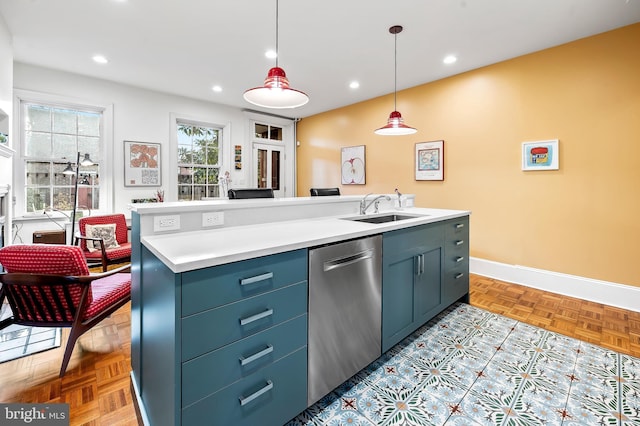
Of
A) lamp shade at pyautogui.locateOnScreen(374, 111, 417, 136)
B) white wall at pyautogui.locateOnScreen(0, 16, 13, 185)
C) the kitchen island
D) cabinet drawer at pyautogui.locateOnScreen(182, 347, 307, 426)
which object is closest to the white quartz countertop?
the kitchen island

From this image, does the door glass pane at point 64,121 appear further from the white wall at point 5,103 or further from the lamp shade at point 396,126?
the lamp shade at point 396,126

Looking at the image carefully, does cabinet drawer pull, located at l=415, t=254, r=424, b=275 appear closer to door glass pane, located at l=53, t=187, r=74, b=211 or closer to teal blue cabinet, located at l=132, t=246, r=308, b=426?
teal blue cabinet, located at l=132, t=246, r=308, b=426

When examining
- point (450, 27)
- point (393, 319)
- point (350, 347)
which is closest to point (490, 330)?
point (393, 319)

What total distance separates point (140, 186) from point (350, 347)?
15.0 ft

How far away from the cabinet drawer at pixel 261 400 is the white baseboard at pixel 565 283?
3320 mm

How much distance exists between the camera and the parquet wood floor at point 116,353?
160 centimetres

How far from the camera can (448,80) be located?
13.8 feet

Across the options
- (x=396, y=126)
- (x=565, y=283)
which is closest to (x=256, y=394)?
(x=396, y=126)

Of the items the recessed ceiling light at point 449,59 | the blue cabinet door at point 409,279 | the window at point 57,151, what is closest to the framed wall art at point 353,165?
the recessed ceiling light at point 449,59

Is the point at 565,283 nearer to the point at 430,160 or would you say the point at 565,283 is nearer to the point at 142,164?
the point at 430,160

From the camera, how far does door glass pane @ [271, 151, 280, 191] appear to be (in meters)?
6.62

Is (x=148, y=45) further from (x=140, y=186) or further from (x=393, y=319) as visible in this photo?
(x=393, y=319)

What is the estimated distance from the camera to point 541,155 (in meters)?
3.40

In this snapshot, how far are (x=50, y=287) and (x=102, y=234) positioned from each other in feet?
7.19
